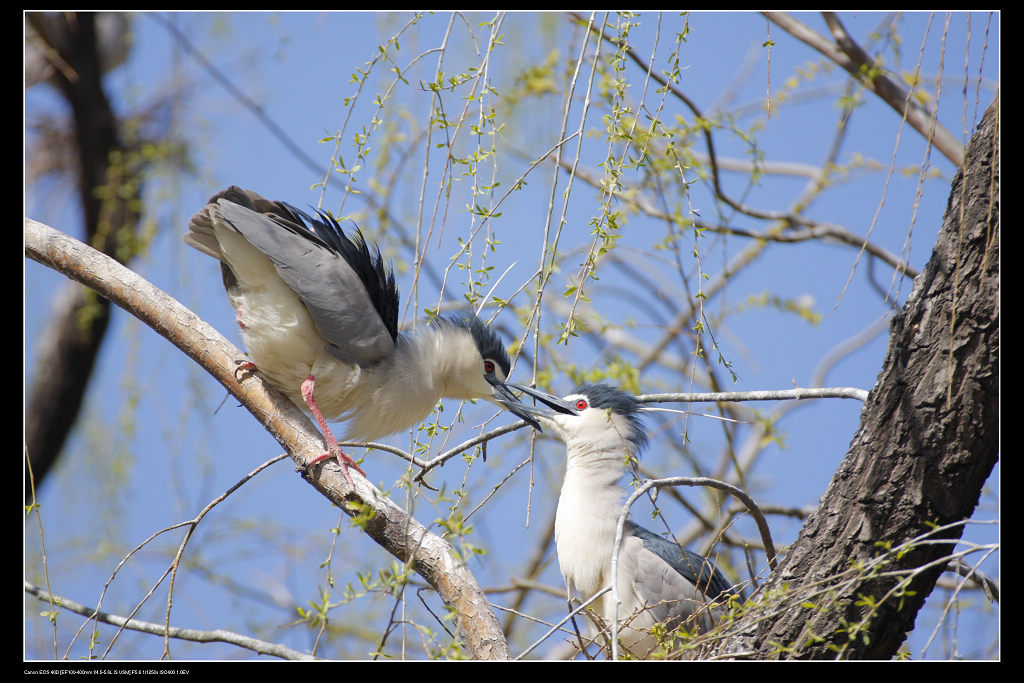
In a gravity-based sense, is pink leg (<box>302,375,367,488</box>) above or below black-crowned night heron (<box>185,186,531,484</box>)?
below

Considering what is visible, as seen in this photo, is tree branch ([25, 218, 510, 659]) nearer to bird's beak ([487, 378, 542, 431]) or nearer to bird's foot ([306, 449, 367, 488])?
bird's foot ([306, 449, 367, 488])

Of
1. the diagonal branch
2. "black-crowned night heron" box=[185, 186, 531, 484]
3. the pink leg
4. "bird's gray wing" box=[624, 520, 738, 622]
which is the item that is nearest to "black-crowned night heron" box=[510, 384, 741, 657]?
"bird's gray wing" box=[624, 520, 738, 622]

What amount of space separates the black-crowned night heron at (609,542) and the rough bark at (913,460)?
0.88 metres

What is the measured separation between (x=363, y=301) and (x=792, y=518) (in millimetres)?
2580

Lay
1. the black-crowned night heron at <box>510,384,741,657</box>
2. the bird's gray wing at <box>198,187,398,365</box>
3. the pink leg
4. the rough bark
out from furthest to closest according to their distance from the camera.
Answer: the black-crowned night heron at <box>510,384,741,657</box>, the bird's gray wing at <box>198,187,398,365</box>, the pink leg, the rough bark

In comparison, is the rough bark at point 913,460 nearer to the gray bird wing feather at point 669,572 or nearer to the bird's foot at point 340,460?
the gray bird wing feather at point 669,572

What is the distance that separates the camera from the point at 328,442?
2543 millimetres

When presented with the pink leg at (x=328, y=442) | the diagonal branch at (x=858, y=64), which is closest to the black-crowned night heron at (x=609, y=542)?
the pink leg at (x=328, y=442)

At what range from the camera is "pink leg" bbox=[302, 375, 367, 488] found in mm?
2434

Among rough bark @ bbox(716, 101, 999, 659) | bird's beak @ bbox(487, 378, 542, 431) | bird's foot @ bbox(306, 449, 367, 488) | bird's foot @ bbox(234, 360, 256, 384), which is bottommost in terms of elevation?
rough bark @ bbox(716, 101, 999, 659)

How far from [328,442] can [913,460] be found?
5.31 feet

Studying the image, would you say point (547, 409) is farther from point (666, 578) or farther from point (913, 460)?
point (913, 460)

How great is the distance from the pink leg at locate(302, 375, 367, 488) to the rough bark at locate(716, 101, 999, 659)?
1.14 meters

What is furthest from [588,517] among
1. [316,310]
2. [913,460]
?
[913,460]
